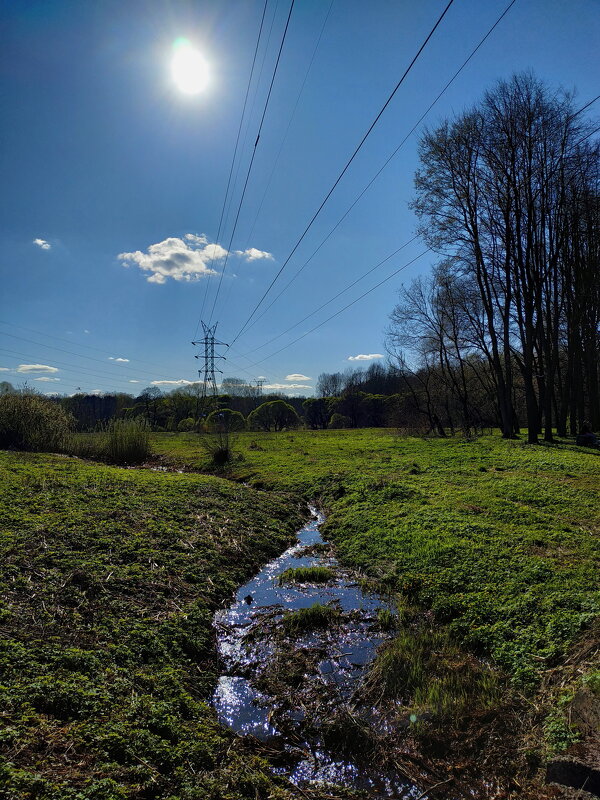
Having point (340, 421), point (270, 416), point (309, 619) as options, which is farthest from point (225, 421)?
point (340, 421)

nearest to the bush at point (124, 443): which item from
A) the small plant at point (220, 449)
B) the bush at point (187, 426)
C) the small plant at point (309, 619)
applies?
the small plant at point (220, 449)

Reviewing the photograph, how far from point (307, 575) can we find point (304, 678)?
2.68 metres

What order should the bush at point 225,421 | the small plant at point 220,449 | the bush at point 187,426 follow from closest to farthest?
the small plant at point 220,449 < the bush at point 225,421 < the bush at point 187,426

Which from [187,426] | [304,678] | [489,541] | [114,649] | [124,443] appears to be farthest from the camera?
[187,426]

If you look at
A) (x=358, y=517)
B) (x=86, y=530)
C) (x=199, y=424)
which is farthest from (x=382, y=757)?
(x=199, y=424)

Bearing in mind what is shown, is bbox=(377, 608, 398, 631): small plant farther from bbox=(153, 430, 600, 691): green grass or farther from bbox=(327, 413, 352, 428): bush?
bbox=(327, 413, 352, 428): bush

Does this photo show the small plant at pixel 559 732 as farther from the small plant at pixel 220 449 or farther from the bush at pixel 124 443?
the bush at pixel 124 443

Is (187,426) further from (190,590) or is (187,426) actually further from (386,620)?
(386,620)

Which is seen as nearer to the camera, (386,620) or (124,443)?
(386,620)

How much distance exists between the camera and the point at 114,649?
3.92m

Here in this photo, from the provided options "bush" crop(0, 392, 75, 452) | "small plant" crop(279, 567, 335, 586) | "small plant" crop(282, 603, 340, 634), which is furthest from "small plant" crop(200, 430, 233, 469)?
"small plant" crop(282, 603, 340, 634)

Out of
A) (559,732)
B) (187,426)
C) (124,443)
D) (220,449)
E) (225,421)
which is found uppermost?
(225,421)

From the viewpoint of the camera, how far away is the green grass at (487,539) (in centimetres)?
454

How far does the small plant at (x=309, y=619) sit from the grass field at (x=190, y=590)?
0.94 meters
